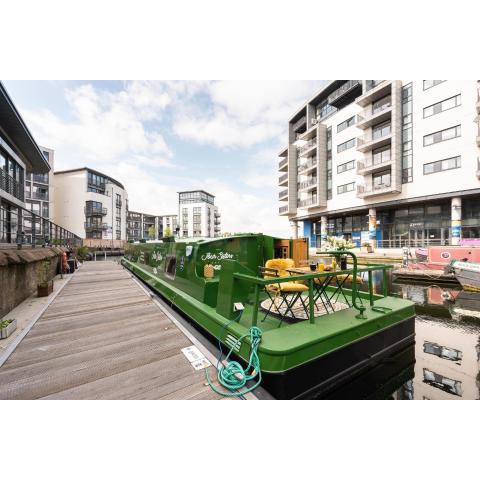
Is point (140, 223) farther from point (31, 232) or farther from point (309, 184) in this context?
point (31, 232)

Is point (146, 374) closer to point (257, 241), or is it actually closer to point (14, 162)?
point (257, 241)

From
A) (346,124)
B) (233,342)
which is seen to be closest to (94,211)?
(346,124)

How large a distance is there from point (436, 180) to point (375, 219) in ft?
21.7

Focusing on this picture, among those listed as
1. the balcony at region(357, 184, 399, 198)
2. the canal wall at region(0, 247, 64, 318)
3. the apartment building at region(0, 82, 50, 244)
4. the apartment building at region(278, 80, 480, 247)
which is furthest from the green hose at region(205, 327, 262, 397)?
the balcony at region(357, 184, 399, 198)

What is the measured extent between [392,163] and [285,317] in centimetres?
2578

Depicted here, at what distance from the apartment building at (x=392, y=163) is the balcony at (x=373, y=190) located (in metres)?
0.10

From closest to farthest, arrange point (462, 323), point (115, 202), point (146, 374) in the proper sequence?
point (146, 374) → point (462, 323) → point (115, 202)

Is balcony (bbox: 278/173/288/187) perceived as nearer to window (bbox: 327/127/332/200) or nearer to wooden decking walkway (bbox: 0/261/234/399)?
window (bbox: 327/127/332/200)

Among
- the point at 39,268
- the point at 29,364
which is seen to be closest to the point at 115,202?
the point at 39,268

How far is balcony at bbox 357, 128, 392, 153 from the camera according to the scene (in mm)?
24484

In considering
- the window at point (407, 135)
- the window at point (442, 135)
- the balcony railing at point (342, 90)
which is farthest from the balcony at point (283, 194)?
the window at point (442, 135)

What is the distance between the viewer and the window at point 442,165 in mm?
20141

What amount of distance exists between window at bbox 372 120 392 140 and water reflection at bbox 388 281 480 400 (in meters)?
22.5

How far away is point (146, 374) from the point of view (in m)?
2.95
